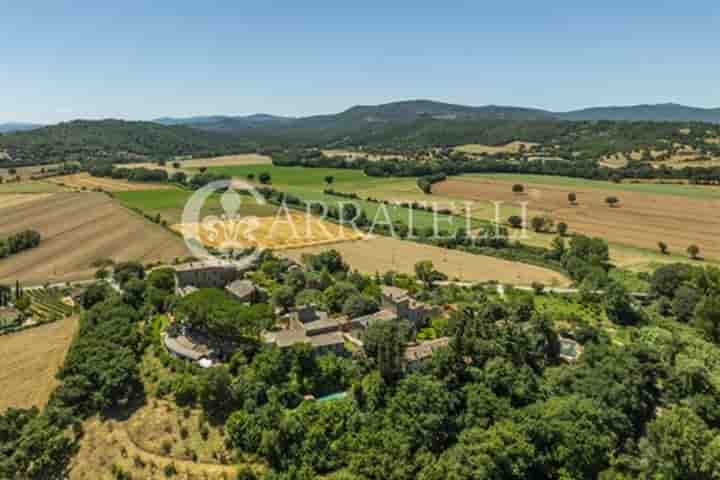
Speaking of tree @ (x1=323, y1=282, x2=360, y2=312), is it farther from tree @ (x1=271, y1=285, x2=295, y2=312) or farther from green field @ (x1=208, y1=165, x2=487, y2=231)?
green field @ (x1=208, y1=165, x2=487, y2=231)

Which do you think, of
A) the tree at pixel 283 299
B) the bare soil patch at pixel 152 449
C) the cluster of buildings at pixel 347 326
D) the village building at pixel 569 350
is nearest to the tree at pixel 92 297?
the tree at pixel 283 299

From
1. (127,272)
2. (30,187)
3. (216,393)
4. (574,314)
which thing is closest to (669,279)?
(574,314)

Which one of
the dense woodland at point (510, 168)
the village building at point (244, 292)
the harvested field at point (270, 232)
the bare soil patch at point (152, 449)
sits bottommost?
the bare soil patch at point (152, 449)

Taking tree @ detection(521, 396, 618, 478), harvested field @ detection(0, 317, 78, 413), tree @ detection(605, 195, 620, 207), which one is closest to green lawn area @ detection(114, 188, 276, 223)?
harvested field @ detection(0, 317, 78, 413)

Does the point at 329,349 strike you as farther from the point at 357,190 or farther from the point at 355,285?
Answer: the point at 357,190

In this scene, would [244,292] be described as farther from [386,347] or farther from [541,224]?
[541,224]

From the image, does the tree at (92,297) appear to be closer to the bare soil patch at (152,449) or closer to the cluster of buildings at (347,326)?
the bare soil patch at (152,449)
